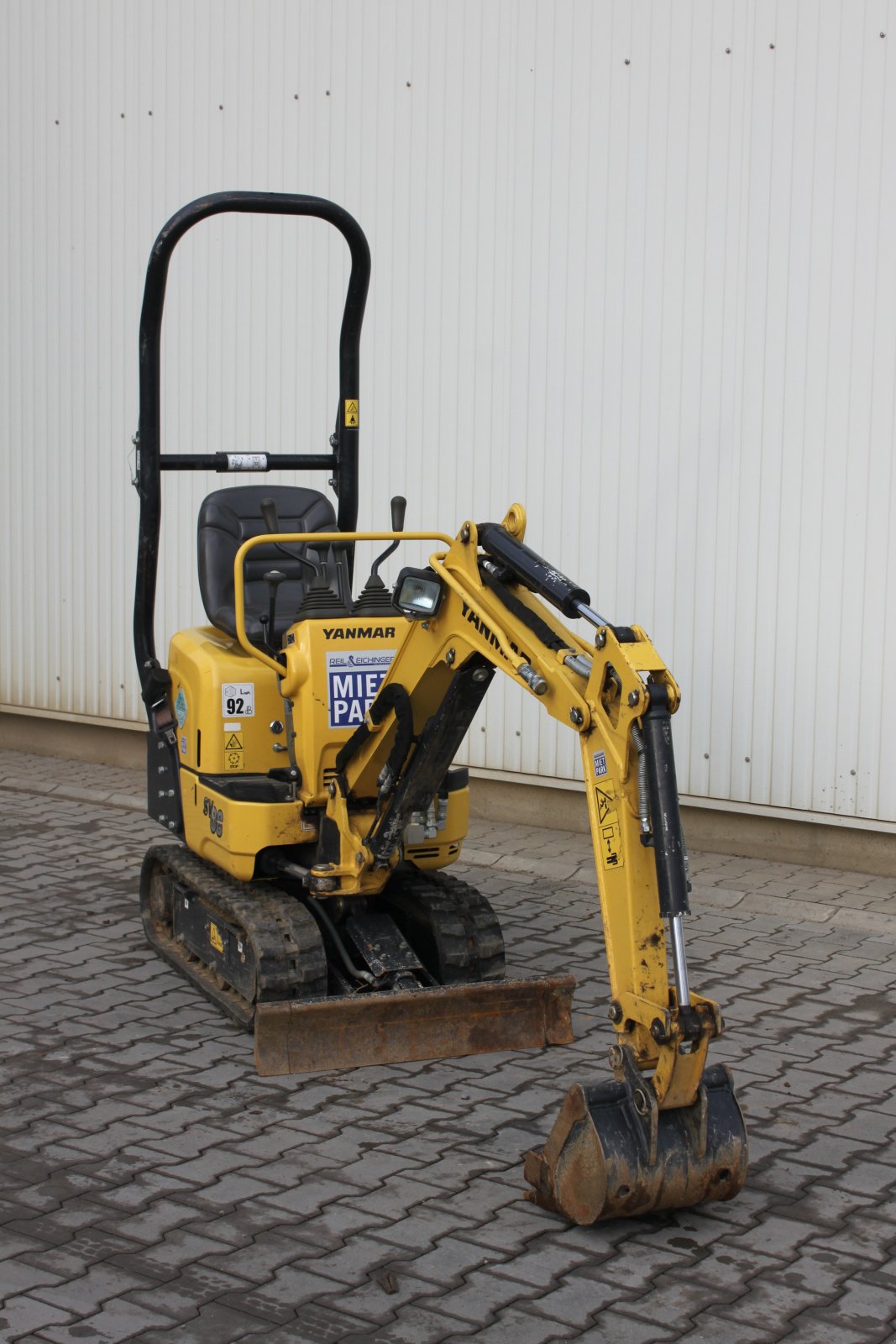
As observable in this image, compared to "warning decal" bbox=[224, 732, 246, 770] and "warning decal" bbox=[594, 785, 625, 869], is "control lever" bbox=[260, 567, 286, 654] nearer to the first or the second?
"warning decal" bbox=[224, 732, 246, 770]

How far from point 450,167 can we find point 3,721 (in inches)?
203

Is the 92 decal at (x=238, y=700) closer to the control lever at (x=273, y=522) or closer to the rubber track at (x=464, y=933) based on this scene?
the control lever at (x=273, y=522)

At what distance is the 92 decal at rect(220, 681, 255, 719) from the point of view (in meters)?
6.28

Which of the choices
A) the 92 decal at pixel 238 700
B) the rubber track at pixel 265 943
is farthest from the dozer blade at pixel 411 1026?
the 92 decal at pixel 238 700

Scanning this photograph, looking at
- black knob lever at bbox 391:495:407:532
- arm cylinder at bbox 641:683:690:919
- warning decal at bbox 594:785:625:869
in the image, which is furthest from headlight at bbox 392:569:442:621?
arm cylinder at bbox 641:683:690:919

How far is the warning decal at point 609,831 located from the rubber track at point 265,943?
5.63 ft

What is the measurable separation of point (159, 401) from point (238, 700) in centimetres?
131

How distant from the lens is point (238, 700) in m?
6.30

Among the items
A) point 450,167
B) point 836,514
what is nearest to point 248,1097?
point 836,514

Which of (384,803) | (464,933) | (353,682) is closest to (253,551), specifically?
(353,682)

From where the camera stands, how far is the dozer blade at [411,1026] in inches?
218

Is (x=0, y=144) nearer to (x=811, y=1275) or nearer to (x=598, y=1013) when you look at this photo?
(x=598, y=1013)

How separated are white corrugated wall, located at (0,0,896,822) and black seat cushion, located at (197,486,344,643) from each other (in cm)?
226

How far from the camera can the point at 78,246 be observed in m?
11.0
